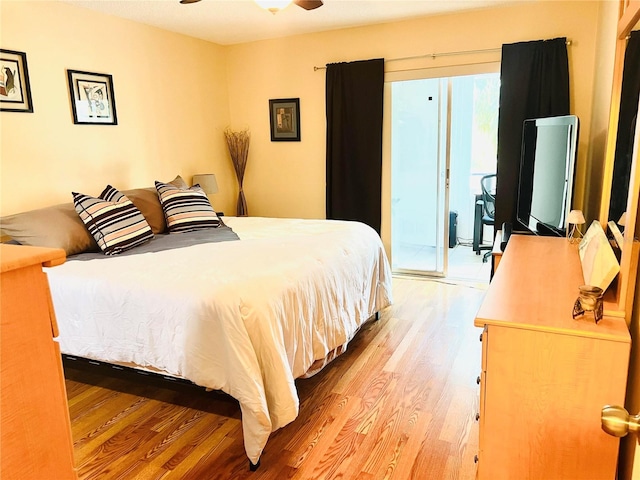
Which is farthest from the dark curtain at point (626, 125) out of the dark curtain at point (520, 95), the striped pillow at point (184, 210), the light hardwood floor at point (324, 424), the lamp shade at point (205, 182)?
the lamp shade at point (205, 182)

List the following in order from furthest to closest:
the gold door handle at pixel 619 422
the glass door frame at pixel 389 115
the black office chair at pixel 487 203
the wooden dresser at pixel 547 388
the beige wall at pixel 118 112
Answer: the black office chair at pixel 487 203 → the glass door frame at pixel 389 115 → the beige wall at pixel 118 112 → the wooden dresser at pixel 547 388 → the gold door handle at pixel 619 422

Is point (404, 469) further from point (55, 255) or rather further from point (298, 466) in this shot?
point (55, 255)

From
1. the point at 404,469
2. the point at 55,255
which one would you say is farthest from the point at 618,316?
the point at 55,255

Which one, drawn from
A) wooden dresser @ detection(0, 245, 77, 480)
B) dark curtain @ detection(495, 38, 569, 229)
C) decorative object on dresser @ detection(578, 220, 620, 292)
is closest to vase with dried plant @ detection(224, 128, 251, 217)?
dark curtain @ detection(495, 38, 569, 229)

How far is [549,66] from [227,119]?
129 inches

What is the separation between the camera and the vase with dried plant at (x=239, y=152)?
508 cm

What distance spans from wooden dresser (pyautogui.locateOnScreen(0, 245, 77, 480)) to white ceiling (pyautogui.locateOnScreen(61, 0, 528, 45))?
3283 millimetres

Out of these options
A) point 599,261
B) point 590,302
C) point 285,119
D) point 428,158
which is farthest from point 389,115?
point 590,302

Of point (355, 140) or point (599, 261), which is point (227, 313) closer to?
point (599, 261)

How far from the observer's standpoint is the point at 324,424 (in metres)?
2.28

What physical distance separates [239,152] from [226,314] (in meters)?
3.49

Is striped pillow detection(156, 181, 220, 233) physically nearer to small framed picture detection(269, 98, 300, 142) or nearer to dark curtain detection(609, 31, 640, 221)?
small framed picture detection(269, 98, 300, 142)

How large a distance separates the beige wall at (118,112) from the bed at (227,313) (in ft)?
3.09

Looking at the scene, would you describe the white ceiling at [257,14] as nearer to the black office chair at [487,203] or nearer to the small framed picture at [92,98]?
the small framed picture at [92,98]
